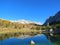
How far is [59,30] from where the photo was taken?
11362 centimetres

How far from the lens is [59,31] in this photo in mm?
113375

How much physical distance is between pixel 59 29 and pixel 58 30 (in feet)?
4.13

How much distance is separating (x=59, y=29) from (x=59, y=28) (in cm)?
101

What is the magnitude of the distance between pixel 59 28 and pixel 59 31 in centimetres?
270

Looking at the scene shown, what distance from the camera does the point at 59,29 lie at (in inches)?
4505

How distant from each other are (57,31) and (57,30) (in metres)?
0.85

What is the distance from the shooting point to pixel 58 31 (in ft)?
377

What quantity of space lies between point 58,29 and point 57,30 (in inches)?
66.6

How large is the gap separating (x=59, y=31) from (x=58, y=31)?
1.62 metres

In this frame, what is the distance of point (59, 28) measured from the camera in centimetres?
11519

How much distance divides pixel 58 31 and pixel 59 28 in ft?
7.22

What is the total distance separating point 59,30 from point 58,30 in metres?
1.73

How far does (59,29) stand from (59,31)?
5.58ft

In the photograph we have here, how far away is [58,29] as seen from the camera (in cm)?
11625
